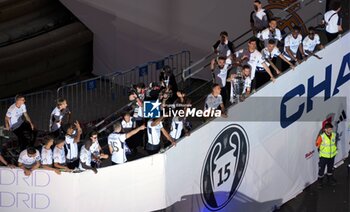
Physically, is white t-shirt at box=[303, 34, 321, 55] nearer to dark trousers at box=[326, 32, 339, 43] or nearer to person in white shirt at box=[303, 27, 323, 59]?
person in white shirt at box=[303, 27, 323, 59]

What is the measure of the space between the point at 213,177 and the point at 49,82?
715cm

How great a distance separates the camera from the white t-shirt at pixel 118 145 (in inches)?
711

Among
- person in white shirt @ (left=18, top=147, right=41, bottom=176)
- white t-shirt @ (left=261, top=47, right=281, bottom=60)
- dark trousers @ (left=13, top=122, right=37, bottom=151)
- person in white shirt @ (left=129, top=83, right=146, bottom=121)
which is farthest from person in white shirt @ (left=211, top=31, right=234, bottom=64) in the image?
Result: person in white shirt @ (left=18, top=147, right=41, bottom=176)

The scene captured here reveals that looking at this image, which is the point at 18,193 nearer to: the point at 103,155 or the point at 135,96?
the point at 103,155

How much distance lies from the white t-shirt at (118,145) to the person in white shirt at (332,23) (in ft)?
13.9

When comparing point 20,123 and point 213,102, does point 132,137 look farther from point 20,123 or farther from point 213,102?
point 20,123

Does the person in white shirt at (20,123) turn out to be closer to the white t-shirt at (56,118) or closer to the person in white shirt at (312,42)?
the white t-shirt at (56,118)

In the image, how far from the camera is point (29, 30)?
24.4 m

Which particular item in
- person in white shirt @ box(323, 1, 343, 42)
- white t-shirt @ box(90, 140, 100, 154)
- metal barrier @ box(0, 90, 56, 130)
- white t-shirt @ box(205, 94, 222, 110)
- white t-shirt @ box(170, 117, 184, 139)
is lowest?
metal barrier @ box(0, 90, 56, 130)

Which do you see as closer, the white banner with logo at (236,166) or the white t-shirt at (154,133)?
the white banner with logo at (236,166)

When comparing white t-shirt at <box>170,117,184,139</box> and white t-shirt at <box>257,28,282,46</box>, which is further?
white t-shirt at <box>257,28,282,46</box>

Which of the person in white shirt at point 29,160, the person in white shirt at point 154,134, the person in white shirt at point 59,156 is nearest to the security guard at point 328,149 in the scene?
the person in white shirt at point 154,134

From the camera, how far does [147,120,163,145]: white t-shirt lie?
18297 mm

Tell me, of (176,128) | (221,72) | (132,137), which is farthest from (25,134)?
(221,72)
